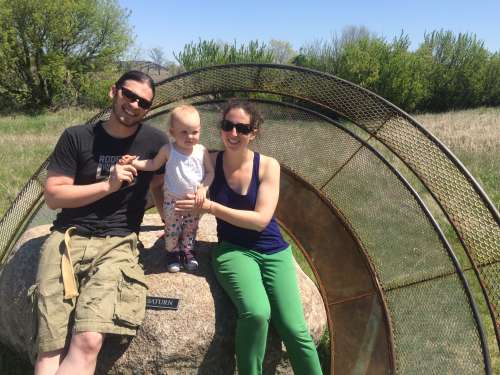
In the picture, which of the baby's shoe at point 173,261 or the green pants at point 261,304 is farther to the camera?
the baby's shoe at point 173,261

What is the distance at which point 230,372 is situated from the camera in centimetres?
396

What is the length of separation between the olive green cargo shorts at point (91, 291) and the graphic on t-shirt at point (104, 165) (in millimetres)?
468

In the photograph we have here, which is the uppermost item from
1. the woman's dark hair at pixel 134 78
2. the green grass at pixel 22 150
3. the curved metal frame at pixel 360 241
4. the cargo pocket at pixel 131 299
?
the woman's dark hair at pixel 134 78

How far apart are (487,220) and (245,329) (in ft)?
5.75

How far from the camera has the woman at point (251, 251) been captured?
3.53 metres

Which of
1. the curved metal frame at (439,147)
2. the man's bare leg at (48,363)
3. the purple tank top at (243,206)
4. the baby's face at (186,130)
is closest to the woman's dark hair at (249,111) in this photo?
the baby's face at (186,130)

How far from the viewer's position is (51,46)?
28641mm

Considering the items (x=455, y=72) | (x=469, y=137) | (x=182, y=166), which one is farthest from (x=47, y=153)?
(x=455, y=72)

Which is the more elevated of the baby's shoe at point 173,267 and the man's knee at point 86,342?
the baby's shoe at point 173,267

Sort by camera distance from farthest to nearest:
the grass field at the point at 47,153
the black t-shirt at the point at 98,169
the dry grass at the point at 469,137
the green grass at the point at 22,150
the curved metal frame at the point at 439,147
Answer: the dry grass at the point at 469,137, the green grass at the point at 22,150, the grass field at the point at 47,153, the black t-shirt at the point at 98,169, the curved metal frame at the point at 439,147

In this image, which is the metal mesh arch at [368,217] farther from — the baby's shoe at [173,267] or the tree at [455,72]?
the tree at [455,72]

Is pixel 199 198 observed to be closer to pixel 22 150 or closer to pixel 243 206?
pixel 243 206

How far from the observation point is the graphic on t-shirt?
3.76m

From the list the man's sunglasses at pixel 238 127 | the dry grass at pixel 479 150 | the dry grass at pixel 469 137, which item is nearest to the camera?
the man's sunglasses at pixel 238 127
